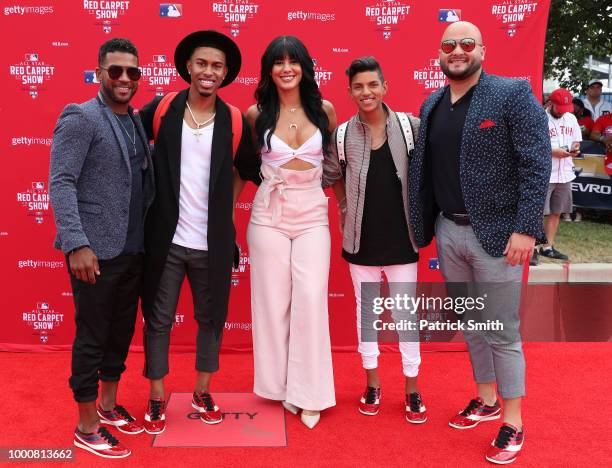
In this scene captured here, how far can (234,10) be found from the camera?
14.2ft

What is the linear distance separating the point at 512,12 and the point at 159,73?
102 inches

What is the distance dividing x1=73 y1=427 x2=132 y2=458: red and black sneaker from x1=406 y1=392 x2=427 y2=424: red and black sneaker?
157 centimetres

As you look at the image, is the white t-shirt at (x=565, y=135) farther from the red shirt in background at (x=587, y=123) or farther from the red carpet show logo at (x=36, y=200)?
the red carpet show logo at (x=36, y=200)

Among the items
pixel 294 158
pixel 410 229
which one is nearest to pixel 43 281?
pixel 294 158

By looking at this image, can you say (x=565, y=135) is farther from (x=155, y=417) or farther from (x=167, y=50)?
(x=155, y=417)

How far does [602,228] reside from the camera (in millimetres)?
9133

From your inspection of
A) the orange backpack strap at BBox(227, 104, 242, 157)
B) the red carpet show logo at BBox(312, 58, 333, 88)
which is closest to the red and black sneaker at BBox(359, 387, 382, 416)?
the orange backpack strap at BBox(227, 104, 242, 157)

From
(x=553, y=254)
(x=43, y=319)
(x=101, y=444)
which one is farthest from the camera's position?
(x=553, y=254)

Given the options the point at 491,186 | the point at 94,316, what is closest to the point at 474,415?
the point at 491,186

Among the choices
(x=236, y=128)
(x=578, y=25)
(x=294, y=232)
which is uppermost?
(x=578, y=25)

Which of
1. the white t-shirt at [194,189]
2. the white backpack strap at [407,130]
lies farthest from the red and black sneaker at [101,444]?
the white backpack strap at [407,130]

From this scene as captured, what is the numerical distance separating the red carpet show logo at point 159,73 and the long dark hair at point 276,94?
1.18 metres

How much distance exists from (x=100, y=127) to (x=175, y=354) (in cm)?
223

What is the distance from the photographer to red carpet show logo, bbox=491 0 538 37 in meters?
4.29
